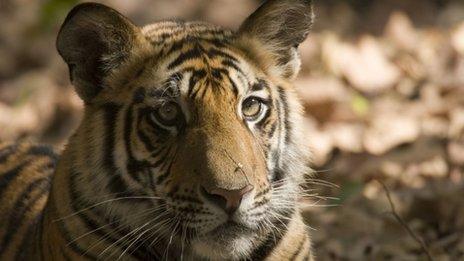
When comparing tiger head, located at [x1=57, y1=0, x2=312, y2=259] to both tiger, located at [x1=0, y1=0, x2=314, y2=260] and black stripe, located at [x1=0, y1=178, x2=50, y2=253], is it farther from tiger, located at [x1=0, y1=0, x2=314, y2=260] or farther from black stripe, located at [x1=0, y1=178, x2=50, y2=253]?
black stripe, located at [x1=0, y1=178, x2=50, y2=253]

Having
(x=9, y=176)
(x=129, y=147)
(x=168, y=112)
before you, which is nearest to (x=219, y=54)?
(x=168, y=112)

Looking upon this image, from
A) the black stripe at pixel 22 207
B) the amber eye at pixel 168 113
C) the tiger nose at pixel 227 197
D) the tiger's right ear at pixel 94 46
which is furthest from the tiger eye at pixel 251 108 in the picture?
the black stripe at pixel 22 207

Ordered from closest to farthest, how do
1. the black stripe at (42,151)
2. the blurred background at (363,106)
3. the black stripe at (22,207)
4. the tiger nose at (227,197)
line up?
the tiger nose at (227,197) < the black stripe at (22,207) < the black stripe at (42,151) < the blurred background at (363,106)

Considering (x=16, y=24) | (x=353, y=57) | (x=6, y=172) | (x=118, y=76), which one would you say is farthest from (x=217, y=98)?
(x=16, y=24)

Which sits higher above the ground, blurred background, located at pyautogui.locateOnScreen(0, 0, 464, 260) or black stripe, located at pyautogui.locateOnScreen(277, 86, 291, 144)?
black stripe, located at pyautogui.locateOnScreen(277, 86, 291, 144)

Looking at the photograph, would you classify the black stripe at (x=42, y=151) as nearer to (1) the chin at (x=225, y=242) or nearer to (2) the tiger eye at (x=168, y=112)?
(2) the tiger eye at (x=168, y=112)

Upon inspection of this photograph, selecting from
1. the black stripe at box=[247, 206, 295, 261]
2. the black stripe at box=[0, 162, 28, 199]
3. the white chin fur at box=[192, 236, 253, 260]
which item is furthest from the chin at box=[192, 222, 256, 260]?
the black stripe at box=[0, 162, 28, 199]

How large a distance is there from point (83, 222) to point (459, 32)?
555 cm

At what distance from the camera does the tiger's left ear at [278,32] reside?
421 cm

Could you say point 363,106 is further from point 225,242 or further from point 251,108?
point 225,242

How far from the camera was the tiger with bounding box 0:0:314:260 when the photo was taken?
373 cm

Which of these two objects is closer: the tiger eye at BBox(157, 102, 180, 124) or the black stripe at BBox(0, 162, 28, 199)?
the tiger eye at BBox(157, 102, 180, 124)

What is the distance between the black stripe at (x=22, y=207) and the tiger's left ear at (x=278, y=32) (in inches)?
49.0

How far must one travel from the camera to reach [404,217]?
5867mm
